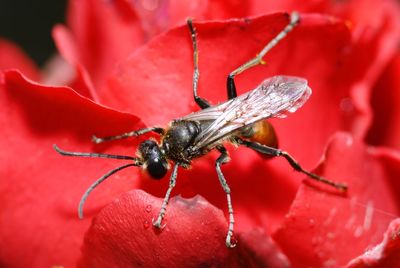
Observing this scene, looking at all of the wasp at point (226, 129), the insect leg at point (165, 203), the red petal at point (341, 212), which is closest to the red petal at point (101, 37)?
the wasp at point (226, 129)

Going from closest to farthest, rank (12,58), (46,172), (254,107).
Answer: (46,172) → (254,107) → (12,58)

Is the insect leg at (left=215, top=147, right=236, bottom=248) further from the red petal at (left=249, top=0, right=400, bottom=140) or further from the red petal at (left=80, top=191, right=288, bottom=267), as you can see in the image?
the red petal at (left=249, top=0, right=400, bottom=140)

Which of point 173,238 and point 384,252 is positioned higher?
point 173,238

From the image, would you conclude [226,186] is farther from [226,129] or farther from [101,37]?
[101,37]

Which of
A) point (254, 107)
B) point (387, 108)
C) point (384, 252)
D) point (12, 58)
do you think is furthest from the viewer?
point (12, 58)

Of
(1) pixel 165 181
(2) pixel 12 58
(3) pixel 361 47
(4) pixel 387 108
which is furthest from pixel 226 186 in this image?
(2) pixel 12 58

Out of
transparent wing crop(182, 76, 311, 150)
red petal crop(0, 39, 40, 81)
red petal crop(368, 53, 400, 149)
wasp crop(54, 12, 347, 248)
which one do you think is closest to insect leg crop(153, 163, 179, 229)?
wasp crop(54, 12, 347, 248)
